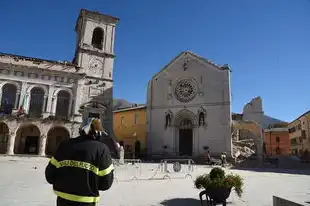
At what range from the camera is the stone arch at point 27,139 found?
87.6 feet

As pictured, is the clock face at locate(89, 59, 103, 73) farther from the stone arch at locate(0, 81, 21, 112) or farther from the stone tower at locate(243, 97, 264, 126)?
the stone tower at locate(243, 97, 264, 126)

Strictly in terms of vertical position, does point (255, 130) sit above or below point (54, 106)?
below

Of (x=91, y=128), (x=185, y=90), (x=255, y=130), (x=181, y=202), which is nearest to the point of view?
(x=91, y=128)

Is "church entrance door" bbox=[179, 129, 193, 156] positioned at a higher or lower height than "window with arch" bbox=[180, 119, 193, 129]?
lower

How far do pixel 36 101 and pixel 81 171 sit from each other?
90.7ft

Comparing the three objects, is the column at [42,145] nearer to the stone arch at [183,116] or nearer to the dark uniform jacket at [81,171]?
the stone arch at [183,116]

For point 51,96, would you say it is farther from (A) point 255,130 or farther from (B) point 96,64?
(A) point 255,130

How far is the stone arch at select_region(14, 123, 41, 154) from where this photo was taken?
87.6ft

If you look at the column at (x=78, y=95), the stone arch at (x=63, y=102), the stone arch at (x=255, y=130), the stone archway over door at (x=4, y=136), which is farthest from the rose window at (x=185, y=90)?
the stone archway over door at (x=4, y=136)

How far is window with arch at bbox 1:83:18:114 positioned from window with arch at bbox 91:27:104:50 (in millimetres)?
10926

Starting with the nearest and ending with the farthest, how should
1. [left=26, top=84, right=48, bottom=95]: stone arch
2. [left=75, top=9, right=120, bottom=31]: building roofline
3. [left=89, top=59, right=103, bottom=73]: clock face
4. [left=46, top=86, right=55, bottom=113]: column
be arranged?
[left=26, top=84, right=48, bottom=95]: stone arch
[left=46, top=86, right=55, bottom=113]: column
[left=89, top=59, right=103, bottom=73]: clock face
[left=75, top=9, right=120, bottom=31]: building roofline

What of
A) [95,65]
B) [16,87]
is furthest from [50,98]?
[95,65]

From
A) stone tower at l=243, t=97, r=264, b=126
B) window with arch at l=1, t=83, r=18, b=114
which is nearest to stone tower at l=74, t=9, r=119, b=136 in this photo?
window with arch at l=1, t=83, r=18, b=114

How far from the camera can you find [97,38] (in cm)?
3362
